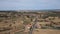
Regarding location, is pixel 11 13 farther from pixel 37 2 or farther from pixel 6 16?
pixel 37 2

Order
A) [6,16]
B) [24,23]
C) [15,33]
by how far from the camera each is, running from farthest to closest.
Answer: [6,16]
[24,23]
[15,33]

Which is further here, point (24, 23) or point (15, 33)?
point (24, 23)

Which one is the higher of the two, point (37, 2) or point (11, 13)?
point (37, 2)

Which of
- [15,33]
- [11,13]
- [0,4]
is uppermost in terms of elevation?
[0,4]

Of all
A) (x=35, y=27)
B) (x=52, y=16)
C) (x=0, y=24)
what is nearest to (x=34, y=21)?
(x=35, y=27)

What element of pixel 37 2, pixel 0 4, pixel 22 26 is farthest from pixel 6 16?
pixel 37 2

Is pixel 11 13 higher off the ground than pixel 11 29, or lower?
higher

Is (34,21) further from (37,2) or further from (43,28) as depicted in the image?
(37,2)

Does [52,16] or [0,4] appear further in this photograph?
[0,4]

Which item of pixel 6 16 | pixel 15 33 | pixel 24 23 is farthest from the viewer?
pixel 6 16
